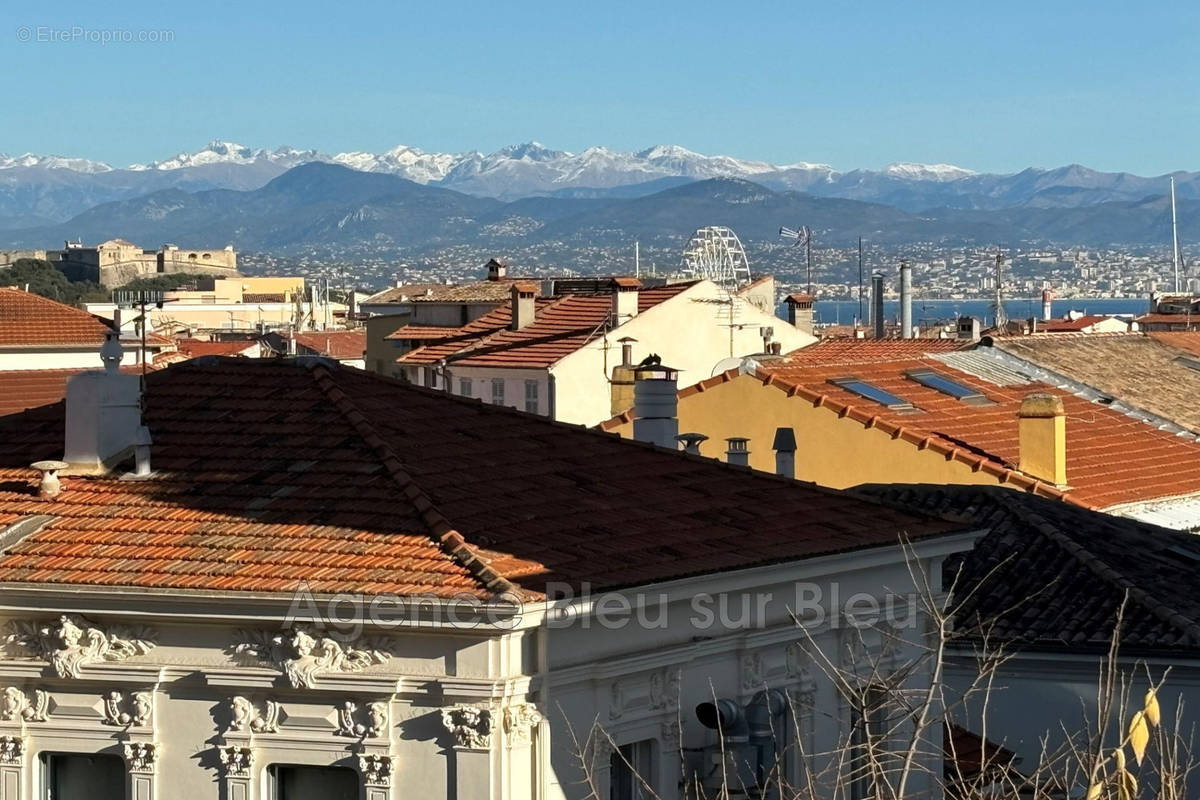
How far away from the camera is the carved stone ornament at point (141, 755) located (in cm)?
1427

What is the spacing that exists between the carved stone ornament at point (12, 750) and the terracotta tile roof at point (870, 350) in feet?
85.6

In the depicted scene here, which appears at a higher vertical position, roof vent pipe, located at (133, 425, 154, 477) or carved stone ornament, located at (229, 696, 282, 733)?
roof vent pipe, located at (133, 425, 154, 477)

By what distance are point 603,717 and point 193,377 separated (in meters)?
4.95

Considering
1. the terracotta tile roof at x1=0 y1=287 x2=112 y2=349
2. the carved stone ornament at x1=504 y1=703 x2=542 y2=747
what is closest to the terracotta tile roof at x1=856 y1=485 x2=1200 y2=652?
the carved stone ornament at x1=504 y1=703 x2=542 y2=747

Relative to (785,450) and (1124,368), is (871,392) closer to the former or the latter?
(785,450)

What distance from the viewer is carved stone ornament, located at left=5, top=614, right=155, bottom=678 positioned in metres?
14.2

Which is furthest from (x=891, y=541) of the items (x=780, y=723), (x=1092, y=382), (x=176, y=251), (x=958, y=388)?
(x=176, y=251)

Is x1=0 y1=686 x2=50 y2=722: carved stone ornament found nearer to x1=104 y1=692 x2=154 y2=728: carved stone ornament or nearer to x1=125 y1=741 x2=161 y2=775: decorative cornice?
x1=104 y1=692 x2=154 y2=728: carved stone ornament

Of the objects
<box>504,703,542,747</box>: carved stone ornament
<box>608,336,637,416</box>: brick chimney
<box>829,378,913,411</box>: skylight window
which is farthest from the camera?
<box>608,336,637,416</box>: brick chimney

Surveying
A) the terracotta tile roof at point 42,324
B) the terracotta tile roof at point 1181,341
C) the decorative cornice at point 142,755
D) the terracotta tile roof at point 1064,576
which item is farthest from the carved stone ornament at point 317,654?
the terracotta tile roof at point 1181,341

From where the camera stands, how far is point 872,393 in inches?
1379

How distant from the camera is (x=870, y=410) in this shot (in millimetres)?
33281

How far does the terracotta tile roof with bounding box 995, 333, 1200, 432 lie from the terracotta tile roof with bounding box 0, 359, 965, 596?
25.3 metres

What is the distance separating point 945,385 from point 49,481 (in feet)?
80.1
